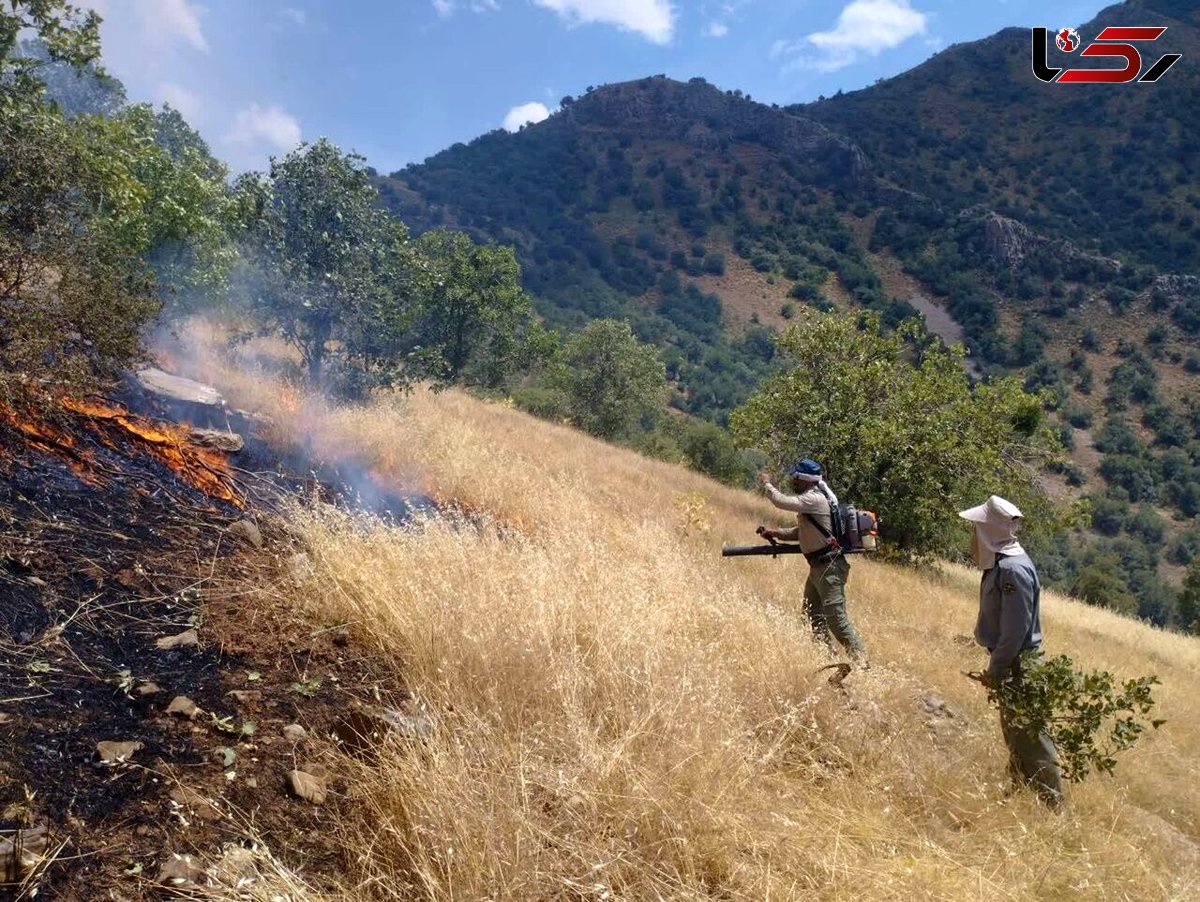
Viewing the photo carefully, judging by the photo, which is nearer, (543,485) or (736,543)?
(543,485)

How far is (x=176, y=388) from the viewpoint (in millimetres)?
7375

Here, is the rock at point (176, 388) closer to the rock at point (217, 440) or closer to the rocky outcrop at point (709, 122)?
the rock at point (217, 440)

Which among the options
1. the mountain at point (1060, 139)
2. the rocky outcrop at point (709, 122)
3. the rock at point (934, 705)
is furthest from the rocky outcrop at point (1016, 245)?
the rock at point (934, 705)

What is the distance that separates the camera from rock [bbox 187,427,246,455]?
6.46 m

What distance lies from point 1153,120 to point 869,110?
35680 millimetres

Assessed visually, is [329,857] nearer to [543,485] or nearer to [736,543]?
[543,485]

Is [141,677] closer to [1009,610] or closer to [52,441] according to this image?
[52,441]

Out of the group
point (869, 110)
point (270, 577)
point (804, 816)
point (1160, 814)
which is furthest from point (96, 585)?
point (869, 110)

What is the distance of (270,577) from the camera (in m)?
4.60

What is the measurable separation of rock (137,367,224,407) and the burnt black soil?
180 centimetres

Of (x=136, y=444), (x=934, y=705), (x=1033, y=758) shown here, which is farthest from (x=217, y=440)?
(x=1033, y=758)

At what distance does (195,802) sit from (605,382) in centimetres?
2688

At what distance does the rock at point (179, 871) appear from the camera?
2186 millimetres

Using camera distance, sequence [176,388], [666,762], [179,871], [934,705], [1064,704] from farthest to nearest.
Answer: [176,388], [934,705], [1064,704], [666,762], [179,871]
